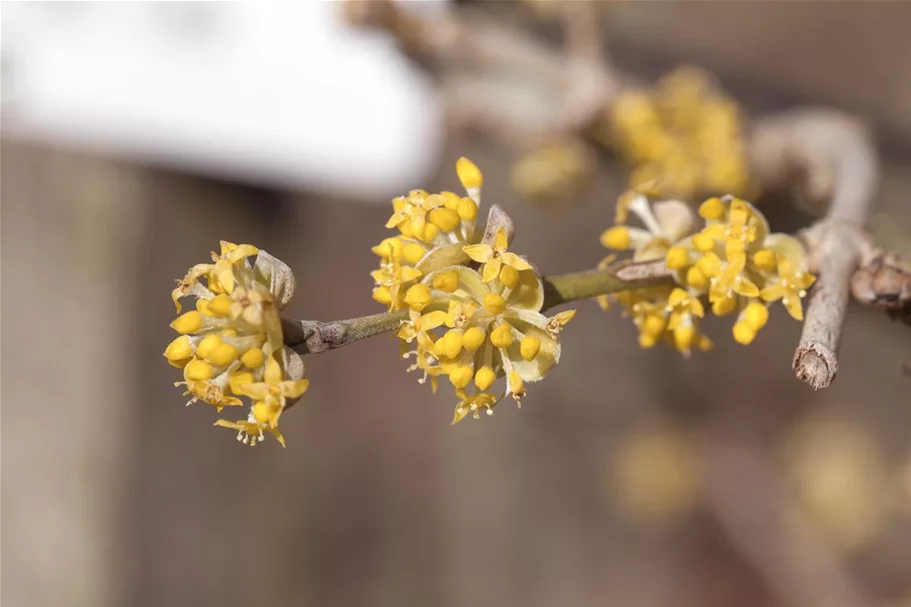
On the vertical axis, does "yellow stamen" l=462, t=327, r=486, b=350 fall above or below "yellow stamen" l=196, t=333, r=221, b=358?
above

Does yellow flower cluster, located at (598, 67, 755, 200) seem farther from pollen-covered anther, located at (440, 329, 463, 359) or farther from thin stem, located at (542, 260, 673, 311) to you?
pollen-covered anther, located at (440, 329, 463, 359)

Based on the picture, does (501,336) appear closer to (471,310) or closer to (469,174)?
(471,310)

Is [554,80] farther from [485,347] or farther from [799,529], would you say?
[799,529]

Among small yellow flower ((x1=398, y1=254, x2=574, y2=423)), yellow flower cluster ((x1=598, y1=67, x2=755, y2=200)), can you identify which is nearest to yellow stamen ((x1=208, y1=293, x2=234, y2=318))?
small yellow flower ((x1=398, y1=254, x2=574, y2=423))

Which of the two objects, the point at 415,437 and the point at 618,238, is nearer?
the point at 618,238

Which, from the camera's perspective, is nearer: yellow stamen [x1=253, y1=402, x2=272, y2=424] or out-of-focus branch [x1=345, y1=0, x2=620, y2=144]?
yellow stamen [x1=253, y1=402, x2=272, y2=424]

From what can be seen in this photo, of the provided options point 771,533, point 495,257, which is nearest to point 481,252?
point 495,257
